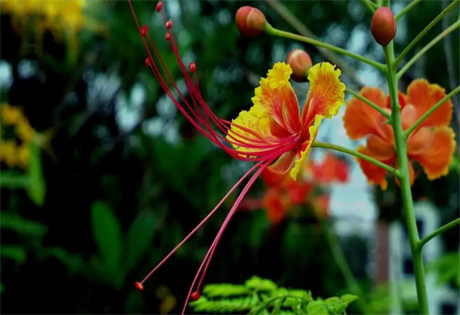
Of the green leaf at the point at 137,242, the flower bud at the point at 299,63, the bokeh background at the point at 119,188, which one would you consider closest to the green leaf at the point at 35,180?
the bokeh background at the point at 119,188

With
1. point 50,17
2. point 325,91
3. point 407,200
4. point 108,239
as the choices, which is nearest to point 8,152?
point 50,17

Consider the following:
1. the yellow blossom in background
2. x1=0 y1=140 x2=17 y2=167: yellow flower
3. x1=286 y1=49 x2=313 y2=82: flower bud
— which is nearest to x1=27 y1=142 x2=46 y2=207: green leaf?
x1=0 y1=140 x2=17 y2=167: yellow flower

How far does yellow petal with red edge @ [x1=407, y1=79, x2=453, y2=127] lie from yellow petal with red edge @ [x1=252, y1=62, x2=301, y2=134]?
0.32 meters

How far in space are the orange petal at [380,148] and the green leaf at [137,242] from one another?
255 centimetres

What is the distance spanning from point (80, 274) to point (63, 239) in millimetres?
528

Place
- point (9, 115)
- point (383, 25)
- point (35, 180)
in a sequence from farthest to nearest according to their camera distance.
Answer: point (9, 115)
point (35, 180)
point (383, 25)

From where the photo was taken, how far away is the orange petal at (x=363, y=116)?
134 centimetres

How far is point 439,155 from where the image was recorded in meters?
1.36

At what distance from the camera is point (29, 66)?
557 centimetres

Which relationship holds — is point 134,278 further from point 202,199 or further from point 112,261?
point 202,199

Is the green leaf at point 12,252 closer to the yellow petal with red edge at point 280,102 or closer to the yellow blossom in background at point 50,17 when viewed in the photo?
the yellow blossom in background at point 50,17

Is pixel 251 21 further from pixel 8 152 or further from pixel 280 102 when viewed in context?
pixel 8 152

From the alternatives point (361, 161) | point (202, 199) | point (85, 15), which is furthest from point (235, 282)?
point (361, 161)

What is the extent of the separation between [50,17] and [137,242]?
5.65 feet
